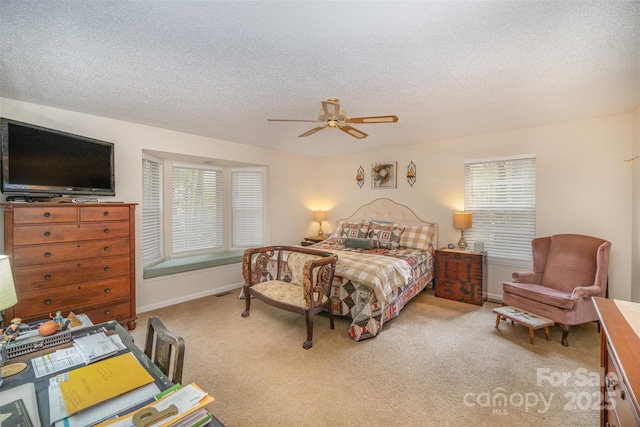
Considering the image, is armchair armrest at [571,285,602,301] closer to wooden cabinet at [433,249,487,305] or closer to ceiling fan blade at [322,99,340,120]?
wooden cabinet at [433,249,487,305]

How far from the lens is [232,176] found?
513 cm

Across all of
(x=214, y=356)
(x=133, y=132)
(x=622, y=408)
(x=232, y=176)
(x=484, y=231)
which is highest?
(x=133, y=132)

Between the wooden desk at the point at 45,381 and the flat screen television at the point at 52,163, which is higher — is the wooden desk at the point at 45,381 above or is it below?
below

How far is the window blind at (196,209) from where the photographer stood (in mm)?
4461

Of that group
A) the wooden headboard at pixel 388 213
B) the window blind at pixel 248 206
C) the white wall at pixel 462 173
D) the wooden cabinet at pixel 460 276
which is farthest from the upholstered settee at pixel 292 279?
the wooden headboard at pixel 388 213

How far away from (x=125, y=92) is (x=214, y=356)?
2.68m

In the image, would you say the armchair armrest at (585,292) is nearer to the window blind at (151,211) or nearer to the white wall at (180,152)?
the white wall at (180,152)

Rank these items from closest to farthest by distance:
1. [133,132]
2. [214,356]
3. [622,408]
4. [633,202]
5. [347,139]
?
[622,408] → [214,356] → [633,202] → [133,132] → [347,139]

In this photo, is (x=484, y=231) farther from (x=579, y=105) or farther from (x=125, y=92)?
(x=125, y=92)

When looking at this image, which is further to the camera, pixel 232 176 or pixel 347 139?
pixel 232 176

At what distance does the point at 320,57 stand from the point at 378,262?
2252mm

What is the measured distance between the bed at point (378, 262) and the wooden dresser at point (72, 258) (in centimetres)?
241

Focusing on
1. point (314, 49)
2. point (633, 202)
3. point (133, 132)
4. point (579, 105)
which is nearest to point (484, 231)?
point (633, 202)

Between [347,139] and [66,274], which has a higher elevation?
[347,139]
